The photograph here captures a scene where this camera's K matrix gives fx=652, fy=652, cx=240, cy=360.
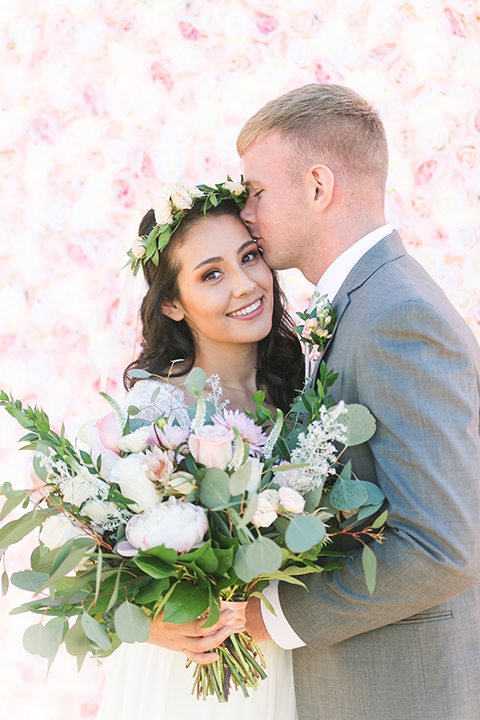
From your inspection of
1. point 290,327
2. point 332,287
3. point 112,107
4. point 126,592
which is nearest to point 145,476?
point 126,592

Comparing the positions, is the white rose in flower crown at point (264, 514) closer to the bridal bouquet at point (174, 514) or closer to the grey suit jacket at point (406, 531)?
the bridal bouquet at point (174, 514)

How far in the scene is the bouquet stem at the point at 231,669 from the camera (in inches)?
57.7

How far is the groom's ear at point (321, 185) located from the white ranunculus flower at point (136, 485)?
91 centimetres

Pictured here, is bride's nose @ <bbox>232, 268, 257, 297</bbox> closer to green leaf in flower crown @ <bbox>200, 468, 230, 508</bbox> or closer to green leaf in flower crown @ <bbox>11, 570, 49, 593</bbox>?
green leaf in flower crown @ <bbox>200, 468, 230, 508</bbox>

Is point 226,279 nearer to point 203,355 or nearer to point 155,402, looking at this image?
point 203,355

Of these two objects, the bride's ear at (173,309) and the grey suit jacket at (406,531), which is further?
the bride's ear at (173,309)

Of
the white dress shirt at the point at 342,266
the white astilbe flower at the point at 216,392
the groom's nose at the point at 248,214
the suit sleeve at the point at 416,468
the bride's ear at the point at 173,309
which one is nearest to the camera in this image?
the suit sleeve at the point at 416,468

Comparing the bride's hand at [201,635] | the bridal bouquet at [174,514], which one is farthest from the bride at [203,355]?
the bridal bouquet at [174,514]

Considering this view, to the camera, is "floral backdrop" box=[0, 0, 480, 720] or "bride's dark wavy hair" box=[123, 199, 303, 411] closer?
"bride's dark wavy hair" box=[123, 199, 303, 411]

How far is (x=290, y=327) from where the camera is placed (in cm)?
259

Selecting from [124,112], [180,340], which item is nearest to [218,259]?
[180,340]

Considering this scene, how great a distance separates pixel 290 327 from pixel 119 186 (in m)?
1.18

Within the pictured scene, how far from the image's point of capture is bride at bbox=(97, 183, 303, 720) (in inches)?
63.8

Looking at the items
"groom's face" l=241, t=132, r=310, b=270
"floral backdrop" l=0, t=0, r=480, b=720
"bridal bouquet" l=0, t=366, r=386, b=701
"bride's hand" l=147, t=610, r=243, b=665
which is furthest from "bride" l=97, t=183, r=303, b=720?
"floral backdrop" l=0, t=0, r=480, b=720
